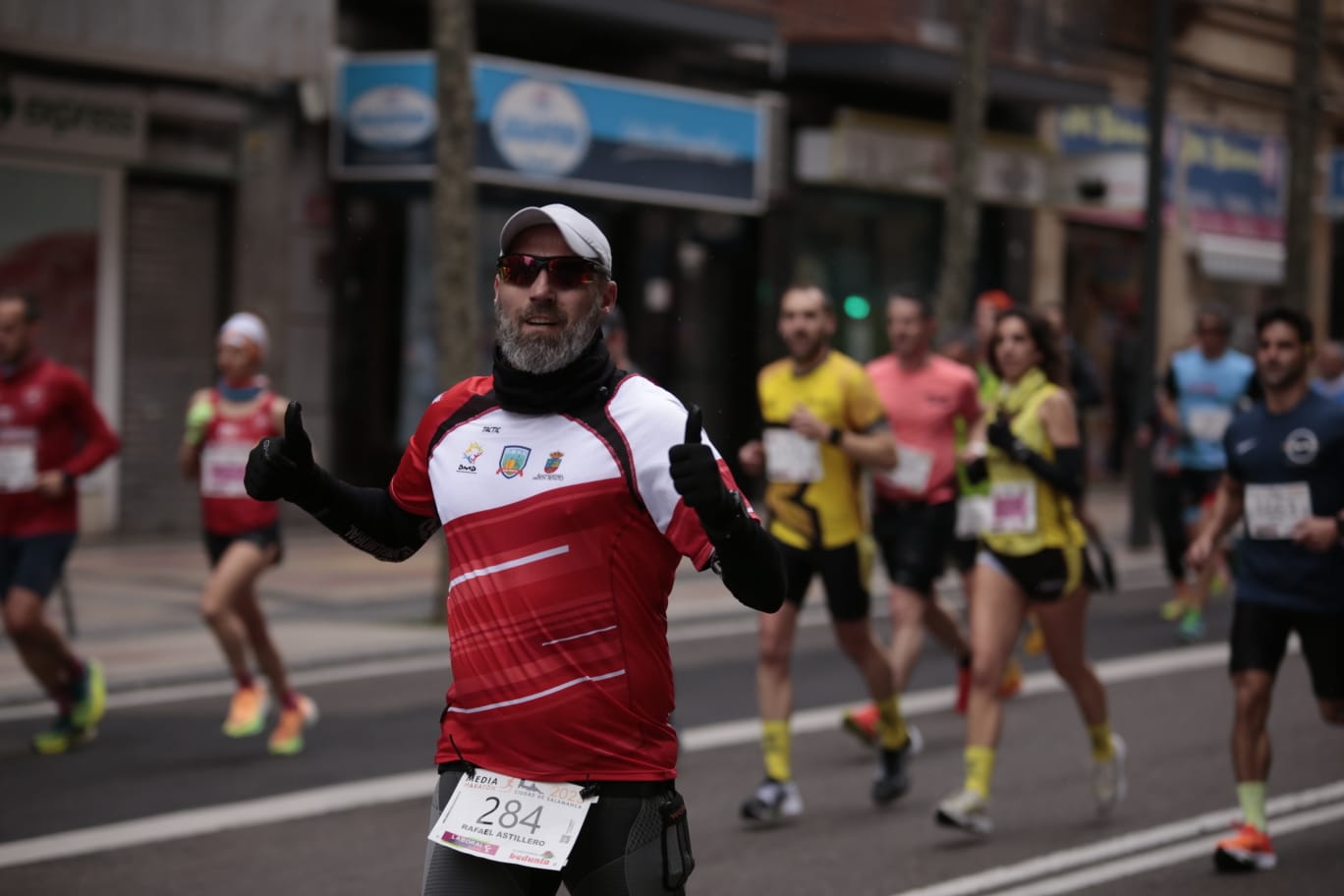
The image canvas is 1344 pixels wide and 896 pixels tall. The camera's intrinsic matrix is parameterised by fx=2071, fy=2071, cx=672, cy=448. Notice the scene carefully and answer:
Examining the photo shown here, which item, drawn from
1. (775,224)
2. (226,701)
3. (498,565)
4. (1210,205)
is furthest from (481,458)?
(1210,205)

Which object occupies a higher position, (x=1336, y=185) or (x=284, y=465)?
(x=1336, y=185)

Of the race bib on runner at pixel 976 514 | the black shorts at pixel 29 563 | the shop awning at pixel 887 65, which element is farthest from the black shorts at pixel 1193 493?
the shop awning at pixel 887 65

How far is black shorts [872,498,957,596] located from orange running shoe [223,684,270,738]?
9.78ft

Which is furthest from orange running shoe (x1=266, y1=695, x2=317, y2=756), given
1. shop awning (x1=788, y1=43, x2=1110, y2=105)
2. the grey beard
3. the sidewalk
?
shop awning (x1=788, y1=43, x2=1110, y2=105)

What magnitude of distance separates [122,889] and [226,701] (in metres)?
3.81

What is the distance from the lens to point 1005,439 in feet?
25.7

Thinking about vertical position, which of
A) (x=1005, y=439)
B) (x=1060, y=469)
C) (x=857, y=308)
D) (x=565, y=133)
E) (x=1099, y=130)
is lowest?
(x=1060, y=469)

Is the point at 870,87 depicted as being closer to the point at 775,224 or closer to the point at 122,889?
the point at 775,224

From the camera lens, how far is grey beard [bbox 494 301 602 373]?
3793 millimetres

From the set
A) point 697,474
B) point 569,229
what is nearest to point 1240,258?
point 569,229

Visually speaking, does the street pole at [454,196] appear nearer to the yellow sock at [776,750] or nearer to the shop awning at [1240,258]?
the yellow sock at [776,750]

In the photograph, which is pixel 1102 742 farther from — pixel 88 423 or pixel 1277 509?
pixel 88 423

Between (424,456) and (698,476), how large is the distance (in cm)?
77

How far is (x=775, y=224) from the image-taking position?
24219 millimetres
